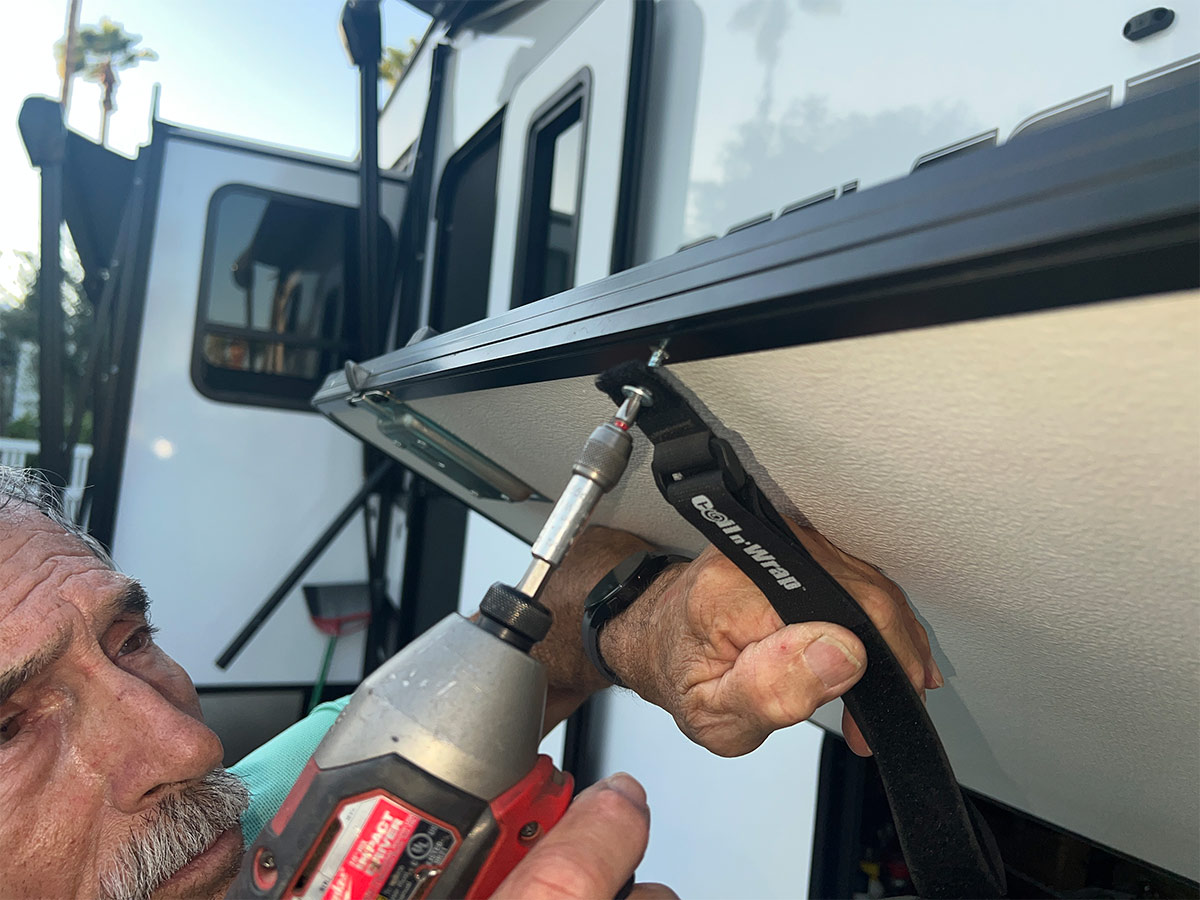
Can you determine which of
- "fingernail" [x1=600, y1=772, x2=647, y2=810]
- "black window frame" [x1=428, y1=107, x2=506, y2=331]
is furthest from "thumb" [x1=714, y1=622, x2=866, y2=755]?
"black window frame" [x1=428, y1=107, x2=506, y2=331]

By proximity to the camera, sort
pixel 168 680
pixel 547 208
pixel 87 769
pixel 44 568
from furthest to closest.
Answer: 1. pixel 547 208
2. pixel 168 680
3. pixel 44 568
4. pixel 87 769

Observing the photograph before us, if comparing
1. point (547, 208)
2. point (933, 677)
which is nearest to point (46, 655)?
point (933, 677)

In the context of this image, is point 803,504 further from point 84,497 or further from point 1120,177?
point 84,497

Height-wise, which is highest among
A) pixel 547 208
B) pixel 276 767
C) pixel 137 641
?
pixel 547 208

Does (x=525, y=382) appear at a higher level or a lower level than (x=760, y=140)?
lower

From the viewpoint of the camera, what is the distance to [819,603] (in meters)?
0.68

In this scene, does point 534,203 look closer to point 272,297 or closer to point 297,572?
point 272,297

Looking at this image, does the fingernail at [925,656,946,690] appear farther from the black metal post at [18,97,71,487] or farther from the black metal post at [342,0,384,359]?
the black metal post at [18,97,71,487]

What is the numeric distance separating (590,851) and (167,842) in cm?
68

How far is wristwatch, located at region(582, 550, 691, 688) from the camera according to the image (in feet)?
3.13

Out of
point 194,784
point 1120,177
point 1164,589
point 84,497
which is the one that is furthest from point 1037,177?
point 84,497

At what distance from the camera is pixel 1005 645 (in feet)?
2.58

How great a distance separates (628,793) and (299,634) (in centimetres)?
354

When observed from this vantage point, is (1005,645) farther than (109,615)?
No
